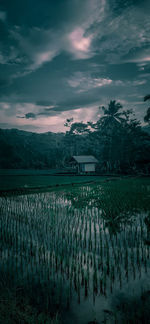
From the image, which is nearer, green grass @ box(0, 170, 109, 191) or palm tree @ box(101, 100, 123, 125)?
green grass @ box(0, 170, 109, 191)

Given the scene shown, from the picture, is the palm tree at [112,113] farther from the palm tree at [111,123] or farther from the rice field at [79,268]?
the rice field at [79,268]

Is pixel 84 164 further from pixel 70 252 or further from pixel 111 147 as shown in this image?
pixel 70 252

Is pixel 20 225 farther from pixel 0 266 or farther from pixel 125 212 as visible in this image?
pixel 125 212

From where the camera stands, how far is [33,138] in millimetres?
88750

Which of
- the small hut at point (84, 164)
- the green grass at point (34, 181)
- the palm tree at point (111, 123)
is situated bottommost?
the green grass at point (34, 181)

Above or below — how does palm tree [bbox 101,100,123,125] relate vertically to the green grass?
above

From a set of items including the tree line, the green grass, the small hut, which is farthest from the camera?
the small hut

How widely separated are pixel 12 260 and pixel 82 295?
1620 mm

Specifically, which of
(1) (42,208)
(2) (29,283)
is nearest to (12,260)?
(2) (29,283)

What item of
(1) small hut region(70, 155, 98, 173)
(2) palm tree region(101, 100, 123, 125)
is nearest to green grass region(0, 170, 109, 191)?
(1) small hut region(70, 155, 98, 173)

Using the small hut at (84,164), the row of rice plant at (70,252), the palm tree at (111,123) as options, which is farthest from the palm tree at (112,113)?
the row of rice plant at (70,252)

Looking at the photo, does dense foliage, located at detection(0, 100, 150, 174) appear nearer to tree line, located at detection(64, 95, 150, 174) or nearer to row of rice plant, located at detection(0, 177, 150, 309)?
tree line, located at detection(64, 95, 150, 174)

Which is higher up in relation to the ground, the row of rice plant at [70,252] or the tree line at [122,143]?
the tree line at [122,143]

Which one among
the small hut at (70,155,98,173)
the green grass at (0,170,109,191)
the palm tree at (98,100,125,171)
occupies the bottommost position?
the green grass at (0,170,109,191)
